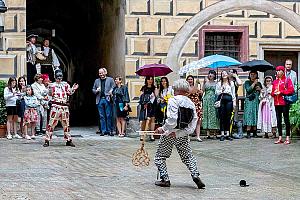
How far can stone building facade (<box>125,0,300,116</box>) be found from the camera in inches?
805

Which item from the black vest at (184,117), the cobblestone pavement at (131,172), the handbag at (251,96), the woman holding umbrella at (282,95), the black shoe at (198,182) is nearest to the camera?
the cobblestone pavement at (131,172)

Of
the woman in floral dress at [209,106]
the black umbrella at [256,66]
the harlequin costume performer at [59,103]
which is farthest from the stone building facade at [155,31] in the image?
the harlequin costume performer at [59,103]

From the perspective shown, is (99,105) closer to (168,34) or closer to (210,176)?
(168,34)

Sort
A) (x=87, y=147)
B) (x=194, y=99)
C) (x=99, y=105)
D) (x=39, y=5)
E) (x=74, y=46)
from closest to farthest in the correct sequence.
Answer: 1. (x=87, y=147)
2. (x=194, y=99)
3. (x=99, y=105)
4. (x=39, y=5)
5. (x=74, y=46)

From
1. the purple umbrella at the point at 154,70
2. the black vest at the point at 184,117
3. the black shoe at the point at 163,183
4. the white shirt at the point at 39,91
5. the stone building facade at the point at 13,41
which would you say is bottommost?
the black shoe at the point at 163,183

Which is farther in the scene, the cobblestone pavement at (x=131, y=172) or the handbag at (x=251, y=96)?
the handbag at (x=251, y=96)

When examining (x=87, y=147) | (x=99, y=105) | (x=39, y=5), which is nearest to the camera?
(x=87, y=147)

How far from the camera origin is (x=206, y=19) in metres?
20.9

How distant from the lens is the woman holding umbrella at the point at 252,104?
19.2 meters

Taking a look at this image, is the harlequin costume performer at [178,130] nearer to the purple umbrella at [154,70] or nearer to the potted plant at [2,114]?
the purple umbrella at [154,70]

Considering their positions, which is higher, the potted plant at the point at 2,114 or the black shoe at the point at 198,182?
the potted plant at the point at 2,114

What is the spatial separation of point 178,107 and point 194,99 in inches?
317

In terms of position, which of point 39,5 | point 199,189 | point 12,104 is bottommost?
point 199,189

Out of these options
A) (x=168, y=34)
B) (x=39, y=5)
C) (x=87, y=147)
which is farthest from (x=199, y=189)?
(x=39, y=5)
